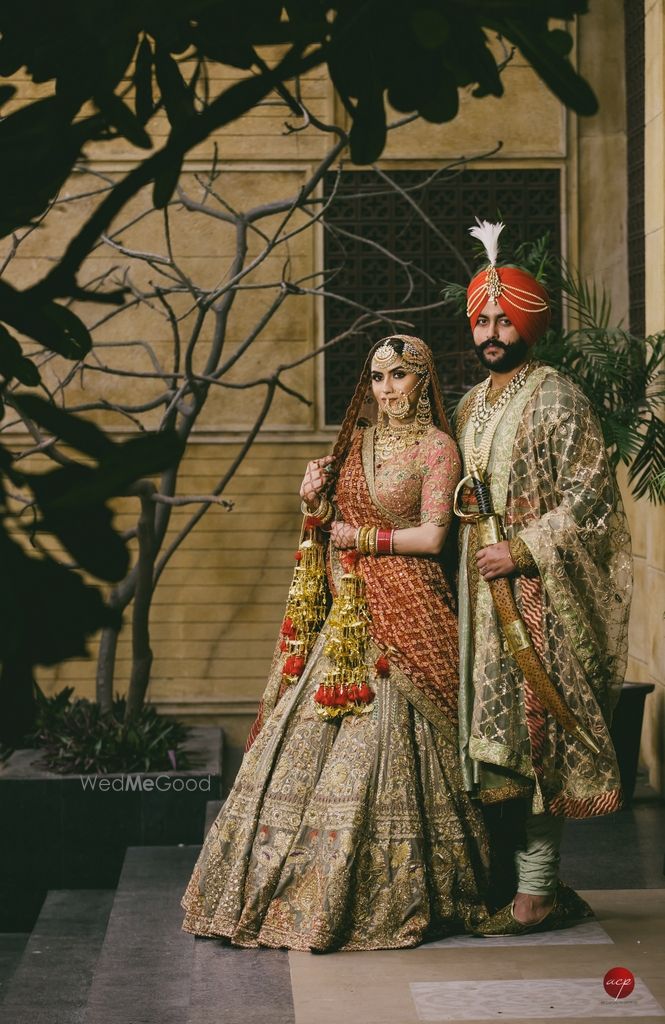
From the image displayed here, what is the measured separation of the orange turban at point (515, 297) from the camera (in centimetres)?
379

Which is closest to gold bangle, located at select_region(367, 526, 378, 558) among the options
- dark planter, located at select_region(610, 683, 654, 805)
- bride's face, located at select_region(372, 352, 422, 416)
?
bride's face, located at select_region(372, 352, 422, 416)

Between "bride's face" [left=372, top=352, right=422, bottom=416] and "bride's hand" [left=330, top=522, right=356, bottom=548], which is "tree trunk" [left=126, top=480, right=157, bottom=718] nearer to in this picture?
"bride's hand" [left=330, top=522, right=356, bottom=548]

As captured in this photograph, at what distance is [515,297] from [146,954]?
6.83 ft

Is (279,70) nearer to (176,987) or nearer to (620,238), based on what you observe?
(176,987)

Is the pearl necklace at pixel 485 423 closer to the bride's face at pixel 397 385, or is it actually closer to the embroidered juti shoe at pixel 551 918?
the bride's face at pixel 397 385

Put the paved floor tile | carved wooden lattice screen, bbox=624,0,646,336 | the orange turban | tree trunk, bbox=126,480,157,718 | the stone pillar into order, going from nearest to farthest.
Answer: the paved floor tile < the orange turban < the stone pillar < tree trunk, bbox=126,480,157,718 < carved wooden lattice screen, bbox=624,0,646,336

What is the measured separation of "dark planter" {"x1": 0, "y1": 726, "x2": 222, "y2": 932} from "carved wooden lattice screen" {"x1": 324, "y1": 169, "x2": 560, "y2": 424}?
8.22ft

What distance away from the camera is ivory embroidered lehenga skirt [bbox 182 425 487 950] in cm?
374

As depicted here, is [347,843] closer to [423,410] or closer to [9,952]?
[423,410]

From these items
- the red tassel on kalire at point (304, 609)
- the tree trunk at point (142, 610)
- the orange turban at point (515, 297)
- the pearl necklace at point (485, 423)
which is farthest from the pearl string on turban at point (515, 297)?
the tree trunk at point (142, 610)

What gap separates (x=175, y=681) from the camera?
7.15 metres

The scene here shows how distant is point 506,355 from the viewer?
12.6 ft

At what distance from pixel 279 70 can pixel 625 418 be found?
4384 millimetres

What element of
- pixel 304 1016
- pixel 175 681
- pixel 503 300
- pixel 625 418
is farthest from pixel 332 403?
pixel 304 1016
